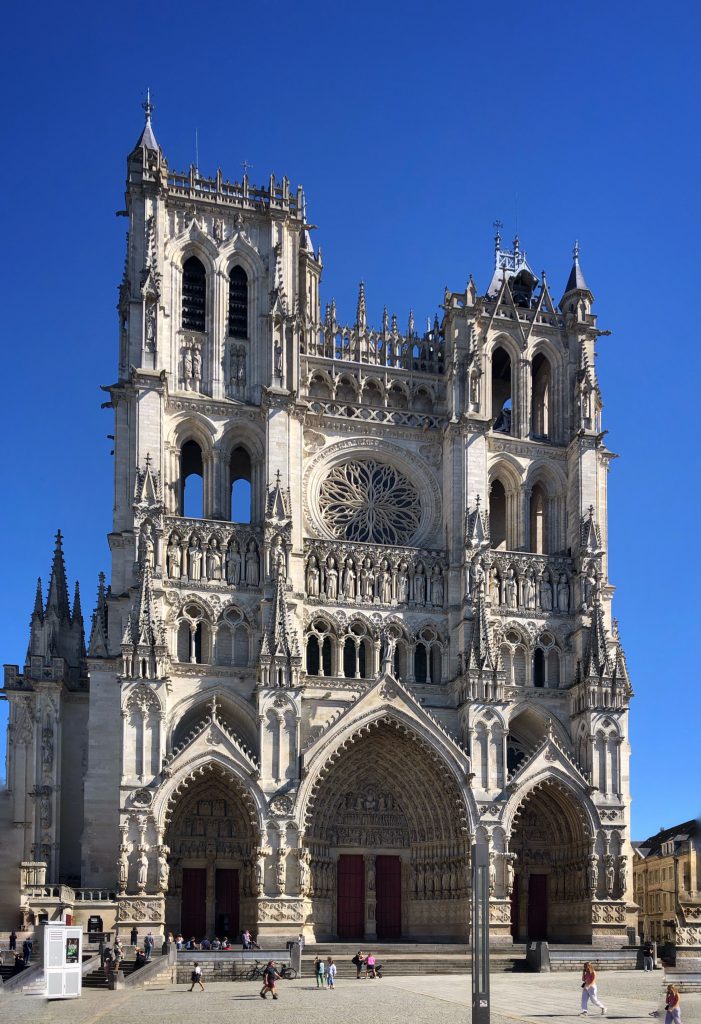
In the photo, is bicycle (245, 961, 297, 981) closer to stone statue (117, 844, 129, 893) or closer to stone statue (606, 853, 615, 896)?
stone statue (117, 844, 129, 893)

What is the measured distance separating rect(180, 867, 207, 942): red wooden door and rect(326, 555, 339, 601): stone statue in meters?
11.0

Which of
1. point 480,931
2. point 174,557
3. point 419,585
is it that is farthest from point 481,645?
point 480,931

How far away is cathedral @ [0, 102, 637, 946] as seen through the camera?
149 feet

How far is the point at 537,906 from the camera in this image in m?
49.7

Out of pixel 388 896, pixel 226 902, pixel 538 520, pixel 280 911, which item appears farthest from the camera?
pixel 538 520

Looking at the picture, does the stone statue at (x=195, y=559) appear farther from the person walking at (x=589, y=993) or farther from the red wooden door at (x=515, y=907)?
the person walking at (x=589, y=993)

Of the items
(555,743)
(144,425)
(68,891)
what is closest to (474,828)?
(555,743)

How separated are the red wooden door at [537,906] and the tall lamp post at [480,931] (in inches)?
1268

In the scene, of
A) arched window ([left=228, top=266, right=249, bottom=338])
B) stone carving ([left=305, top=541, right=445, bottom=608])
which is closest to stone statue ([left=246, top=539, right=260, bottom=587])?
stone carving ([left=305, top=541, right=445, bottom=608])

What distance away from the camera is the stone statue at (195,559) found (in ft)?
156

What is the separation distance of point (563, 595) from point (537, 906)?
12.1 m

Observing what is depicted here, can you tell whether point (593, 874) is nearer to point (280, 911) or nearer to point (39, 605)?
point (280, 911)


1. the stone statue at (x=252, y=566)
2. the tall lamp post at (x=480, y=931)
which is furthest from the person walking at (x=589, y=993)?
the stone statue at (x=252, y=566)

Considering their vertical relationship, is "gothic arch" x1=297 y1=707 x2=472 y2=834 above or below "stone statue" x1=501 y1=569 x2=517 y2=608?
below
